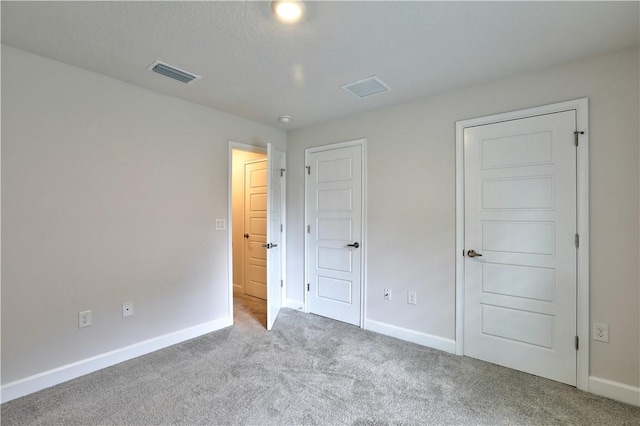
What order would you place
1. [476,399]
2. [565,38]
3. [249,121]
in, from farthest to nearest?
[249,121] < [476,399] < [565,38]

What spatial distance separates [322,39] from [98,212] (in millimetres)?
2189

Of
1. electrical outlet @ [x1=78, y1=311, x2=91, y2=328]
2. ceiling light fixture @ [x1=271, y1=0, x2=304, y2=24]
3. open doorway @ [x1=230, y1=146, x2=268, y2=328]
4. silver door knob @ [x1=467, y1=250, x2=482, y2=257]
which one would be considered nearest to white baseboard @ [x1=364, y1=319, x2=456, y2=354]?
silver door knob @ [x1=467, y1=250, x2=482, y2=257]

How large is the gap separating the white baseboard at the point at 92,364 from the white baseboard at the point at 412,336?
1.75 meters

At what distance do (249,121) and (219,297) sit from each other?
2071 millimetres

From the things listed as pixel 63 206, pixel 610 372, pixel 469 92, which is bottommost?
pixel 610 372

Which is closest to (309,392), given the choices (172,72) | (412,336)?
(412,336)

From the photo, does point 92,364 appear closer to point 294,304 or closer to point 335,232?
point 294,304

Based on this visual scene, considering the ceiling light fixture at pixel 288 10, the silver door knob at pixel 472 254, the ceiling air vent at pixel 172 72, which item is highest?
the ceiling air vent at pixel 172 72

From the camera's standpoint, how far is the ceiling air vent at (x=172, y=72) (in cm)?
228

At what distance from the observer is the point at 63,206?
88.7 inches

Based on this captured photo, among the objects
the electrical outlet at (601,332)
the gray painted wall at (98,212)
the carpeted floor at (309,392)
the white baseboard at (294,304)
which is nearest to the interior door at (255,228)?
the white baseboard at (294,304)

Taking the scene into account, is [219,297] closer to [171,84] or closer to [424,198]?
[171,84]

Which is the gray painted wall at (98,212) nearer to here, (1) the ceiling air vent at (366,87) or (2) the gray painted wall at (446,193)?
(2) the gray painted wall at (446,193)

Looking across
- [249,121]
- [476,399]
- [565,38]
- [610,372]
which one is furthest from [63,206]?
[610,372]
